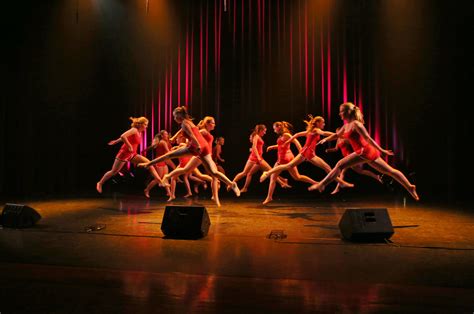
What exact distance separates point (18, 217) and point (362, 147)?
14.8 ft

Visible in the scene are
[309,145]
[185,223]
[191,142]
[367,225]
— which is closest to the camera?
[367,225]

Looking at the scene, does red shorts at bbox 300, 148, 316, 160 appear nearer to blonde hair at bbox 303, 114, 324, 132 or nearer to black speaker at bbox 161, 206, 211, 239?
blonde hair at bbox 303, 114, 324, 132

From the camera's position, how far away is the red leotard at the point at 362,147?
517cm

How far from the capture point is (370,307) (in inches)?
85.4

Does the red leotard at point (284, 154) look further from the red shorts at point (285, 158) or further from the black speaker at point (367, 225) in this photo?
the black speaker at point (367, 225)

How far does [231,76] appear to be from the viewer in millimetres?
9188

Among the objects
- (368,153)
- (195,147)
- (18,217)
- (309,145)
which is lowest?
(18,217)

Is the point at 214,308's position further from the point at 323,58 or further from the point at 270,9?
the point at 270,9

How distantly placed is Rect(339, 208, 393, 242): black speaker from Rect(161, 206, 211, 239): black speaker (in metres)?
1.51

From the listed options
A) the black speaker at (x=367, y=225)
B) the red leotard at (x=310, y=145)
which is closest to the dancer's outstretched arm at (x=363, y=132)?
the black speaker at (x=367, y=225)

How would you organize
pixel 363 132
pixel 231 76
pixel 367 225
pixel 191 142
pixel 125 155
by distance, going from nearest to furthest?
1. pixel 367 225
2. pixel 363 132
3. pixel 191 142
4. pixel 125 155
5. pixel 231 76

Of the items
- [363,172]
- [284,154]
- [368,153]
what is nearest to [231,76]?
[284,154]

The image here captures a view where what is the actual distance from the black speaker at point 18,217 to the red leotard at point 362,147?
423cm

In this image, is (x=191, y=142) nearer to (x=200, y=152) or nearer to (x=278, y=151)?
(x=200, y=152)
